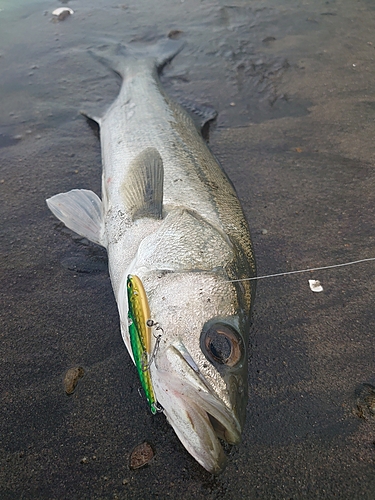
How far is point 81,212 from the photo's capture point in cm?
345

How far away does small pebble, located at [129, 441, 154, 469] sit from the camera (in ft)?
7.37

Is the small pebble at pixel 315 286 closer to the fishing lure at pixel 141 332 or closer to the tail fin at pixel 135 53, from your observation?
the fishing lure at pixel 141 332

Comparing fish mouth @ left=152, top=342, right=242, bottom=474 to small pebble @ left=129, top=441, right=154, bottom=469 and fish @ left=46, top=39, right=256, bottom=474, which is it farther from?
small pebble @ left=129, top=441, right=154, bottom=469

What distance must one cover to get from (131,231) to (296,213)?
64.5 inches

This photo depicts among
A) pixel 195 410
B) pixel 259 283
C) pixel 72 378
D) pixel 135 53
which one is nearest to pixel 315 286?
pixel 259 283

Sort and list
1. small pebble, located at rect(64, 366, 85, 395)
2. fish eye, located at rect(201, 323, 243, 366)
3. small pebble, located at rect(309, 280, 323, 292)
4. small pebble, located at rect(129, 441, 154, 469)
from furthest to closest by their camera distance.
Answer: small pebble, located at rect(309, 280, 323, 292), small pebble, located at rect(64, 366, 85, 395), small pebble, located at rect(129, 441, 154, 469), fish eye, located at rect(201, 323, 243, 366)

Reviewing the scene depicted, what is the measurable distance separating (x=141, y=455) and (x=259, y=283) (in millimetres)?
1557

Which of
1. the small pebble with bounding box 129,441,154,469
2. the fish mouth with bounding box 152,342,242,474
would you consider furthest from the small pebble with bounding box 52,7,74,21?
the small pebble with bounding box 129,441,154,469

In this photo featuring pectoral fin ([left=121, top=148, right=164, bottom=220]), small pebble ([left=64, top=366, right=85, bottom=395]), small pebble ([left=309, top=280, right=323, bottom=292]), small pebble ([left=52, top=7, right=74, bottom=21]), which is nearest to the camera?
small pebble ([left=64, top=366, right=85, bottom=395])

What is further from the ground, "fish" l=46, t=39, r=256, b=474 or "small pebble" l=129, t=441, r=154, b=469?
"fish" l=46, t=39, r=256, b=474

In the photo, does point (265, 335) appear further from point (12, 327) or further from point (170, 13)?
point (170, 13)

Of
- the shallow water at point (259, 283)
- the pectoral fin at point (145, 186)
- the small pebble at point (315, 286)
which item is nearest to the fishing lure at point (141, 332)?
the shallow water at point (259, 283)

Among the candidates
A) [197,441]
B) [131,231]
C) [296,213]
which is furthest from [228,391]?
[296,213]

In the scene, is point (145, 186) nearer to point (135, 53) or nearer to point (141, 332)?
point (141, 332)
